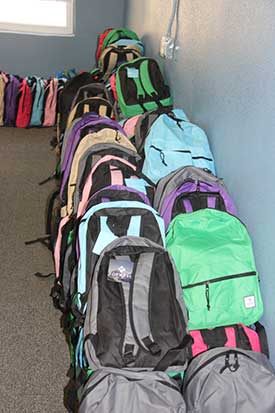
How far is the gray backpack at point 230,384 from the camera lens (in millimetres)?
1247

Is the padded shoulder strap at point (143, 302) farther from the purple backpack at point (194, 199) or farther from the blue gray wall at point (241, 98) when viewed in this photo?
the blue gray wall at point (241, 98)

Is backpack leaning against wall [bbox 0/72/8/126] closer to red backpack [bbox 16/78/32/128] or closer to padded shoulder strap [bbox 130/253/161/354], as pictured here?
red backpack [bbox 16/78/32/128]

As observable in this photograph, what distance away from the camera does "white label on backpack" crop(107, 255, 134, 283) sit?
1429 mm

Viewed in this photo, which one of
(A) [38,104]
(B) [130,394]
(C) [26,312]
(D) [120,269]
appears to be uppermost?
(D) [120,269]

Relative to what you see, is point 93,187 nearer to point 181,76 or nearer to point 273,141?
point 273,141

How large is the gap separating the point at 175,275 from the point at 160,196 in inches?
18.7

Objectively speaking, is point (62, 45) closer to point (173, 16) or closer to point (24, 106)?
point (24, 106)

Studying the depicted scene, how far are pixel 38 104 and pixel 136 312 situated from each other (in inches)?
127

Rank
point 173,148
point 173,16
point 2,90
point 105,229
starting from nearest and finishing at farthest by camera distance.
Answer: point 105,229, point 173,148, point 173,16, point 2,90

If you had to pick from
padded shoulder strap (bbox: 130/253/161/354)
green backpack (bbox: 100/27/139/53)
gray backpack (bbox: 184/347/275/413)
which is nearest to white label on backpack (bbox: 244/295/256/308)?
gray backpack (bbox: 184/347/275/413)

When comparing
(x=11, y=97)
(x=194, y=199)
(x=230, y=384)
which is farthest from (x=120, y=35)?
(x=230, y=384)

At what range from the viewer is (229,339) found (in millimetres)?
1437

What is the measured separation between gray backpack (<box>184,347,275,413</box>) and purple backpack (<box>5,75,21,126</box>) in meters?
3.40

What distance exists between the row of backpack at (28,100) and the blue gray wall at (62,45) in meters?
0.38
